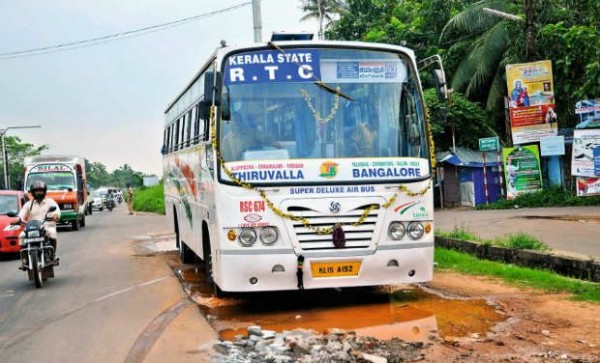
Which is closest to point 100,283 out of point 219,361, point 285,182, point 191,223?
point 191,223

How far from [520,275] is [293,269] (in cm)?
388

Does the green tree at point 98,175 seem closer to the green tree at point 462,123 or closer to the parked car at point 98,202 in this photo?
the parked car at point 98,202

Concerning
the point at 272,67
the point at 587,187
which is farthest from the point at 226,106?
the point at 587,187

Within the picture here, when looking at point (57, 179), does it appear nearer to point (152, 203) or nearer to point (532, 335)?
point (152, 203)

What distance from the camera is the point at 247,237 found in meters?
7.44

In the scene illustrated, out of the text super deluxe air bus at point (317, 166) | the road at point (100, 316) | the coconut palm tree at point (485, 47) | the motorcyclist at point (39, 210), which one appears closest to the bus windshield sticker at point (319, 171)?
the text super deluxe air bus at point (317, 166)

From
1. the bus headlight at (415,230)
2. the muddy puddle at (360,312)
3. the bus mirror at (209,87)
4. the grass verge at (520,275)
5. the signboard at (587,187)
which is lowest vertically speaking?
the grass verge at (520,275)

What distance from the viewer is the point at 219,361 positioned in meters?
5.80

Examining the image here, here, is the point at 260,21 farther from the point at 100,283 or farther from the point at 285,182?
the point at 285,182

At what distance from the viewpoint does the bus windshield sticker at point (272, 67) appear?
7770 millimetres

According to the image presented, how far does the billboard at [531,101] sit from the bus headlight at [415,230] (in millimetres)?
18599

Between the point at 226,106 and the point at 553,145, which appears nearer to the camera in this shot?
the point at 226,106

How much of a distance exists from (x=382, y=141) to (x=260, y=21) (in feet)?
36.3

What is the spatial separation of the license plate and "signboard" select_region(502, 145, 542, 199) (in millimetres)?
20037
